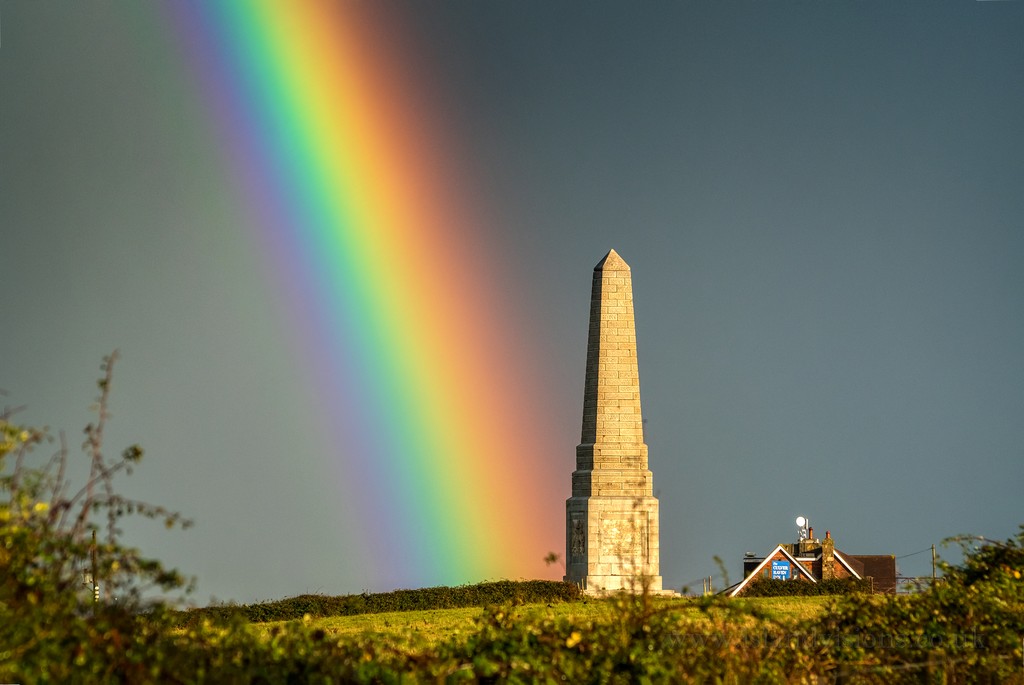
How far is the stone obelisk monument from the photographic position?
3566 cm

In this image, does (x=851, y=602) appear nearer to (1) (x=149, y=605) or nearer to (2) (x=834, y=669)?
(2) (x=834, y=669)

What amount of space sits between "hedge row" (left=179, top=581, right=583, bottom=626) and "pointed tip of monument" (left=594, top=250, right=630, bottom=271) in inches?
392

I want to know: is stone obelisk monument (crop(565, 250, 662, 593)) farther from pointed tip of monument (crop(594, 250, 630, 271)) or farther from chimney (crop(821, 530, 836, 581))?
chimney (crop(821, 530, 836, 581))

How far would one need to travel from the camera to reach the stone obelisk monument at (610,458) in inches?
1404

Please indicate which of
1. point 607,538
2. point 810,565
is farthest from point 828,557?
point 607,538

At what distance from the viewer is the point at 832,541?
Answer: 43656 millimetres

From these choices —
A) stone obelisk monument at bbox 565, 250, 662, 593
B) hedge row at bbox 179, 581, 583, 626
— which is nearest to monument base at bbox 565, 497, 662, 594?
stone obelisk monument at bbox 565, 250, 662, 593

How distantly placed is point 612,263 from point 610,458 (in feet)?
19.0

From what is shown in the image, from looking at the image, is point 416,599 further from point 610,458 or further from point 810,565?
point 810,565

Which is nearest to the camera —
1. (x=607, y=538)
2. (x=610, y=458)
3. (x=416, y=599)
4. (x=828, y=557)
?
(x=416, y=599)

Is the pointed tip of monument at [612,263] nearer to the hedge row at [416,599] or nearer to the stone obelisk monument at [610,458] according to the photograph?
the stone obelisk monument at [610,458]

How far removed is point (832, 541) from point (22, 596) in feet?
132

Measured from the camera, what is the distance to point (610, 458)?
3622cm

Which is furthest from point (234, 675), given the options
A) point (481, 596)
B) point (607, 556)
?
point (607, 556)
